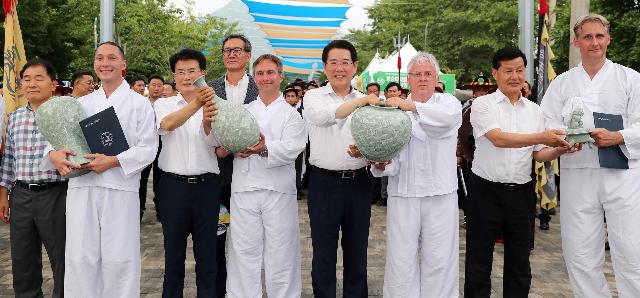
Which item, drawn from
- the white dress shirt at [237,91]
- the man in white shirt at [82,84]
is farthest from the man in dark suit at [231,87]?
the man in white shirt at [82,84]

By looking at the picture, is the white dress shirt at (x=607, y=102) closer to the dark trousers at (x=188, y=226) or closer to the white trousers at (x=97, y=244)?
the dark trousers at (x=188, y=226)

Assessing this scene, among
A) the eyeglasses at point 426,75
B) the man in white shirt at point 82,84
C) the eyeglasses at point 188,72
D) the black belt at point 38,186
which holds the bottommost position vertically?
the black belt at point 38,186

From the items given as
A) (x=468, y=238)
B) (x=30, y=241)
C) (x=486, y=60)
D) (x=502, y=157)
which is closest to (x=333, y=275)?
(x=468, y=238)

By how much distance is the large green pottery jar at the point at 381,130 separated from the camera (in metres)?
3.31

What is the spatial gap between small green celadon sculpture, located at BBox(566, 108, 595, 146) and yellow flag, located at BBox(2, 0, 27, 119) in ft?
16.6

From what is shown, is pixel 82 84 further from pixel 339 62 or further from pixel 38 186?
pixel 339 62

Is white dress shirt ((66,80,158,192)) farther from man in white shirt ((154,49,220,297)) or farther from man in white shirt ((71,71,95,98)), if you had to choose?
man in white shirt ((71,71,95,98))

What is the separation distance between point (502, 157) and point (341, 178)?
1131mm

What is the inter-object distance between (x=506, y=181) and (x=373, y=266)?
2212 mm

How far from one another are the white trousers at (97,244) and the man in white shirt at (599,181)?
292 cm

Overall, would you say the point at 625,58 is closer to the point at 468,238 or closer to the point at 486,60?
the point at 468,238

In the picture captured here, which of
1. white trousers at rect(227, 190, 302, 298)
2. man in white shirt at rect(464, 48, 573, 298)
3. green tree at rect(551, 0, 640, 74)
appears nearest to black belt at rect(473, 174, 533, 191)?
man in white shirt at rect(464, 48, 573, 298)

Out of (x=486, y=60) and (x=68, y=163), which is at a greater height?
(x=486, y=60)

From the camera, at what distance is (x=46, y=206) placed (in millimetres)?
3984
